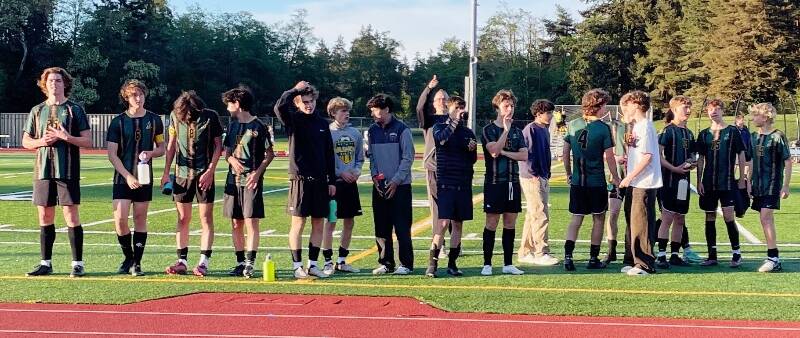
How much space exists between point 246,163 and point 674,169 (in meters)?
4.61

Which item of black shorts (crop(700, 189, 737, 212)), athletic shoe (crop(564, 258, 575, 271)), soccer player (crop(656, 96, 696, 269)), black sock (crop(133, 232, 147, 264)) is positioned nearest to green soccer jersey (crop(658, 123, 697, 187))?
soccer player (crop(656, 96, 696, 269))

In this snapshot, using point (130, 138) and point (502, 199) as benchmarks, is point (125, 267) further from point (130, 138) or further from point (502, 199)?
point (502, 199)

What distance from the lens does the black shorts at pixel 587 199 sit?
31.5 feet

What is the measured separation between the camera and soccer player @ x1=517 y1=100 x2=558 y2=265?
10211mm

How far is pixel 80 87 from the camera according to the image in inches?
2869

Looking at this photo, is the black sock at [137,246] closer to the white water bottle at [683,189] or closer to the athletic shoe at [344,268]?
the athletic shoe at [344,268]

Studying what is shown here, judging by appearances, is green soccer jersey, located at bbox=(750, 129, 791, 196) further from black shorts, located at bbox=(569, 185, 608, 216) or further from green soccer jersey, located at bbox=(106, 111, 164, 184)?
green soccer jersey, located at bbox=(106, 111, 164, 184)

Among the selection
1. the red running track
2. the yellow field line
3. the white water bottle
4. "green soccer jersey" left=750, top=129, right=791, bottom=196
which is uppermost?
"green soccer jersey" left=750, top=129, right=791, bottom=196

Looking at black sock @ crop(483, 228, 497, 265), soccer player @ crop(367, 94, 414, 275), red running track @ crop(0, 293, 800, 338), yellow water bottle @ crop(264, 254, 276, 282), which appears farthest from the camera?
soccer player @ crop(367, 94, 414, 275)

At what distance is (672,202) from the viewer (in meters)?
10.0

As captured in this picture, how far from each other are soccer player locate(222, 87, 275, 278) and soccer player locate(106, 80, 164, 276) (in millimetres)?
745

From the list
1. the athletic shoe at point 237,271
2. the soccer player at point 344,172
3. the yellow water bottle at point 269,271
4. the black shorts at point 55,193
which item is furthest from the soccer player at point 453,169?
the black shorts at point 55,193

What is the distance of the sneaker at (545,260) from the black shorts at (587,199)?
70 centimetres

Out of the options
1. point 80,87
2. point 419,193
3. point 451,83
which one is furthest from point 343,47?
Result: point 419,193
